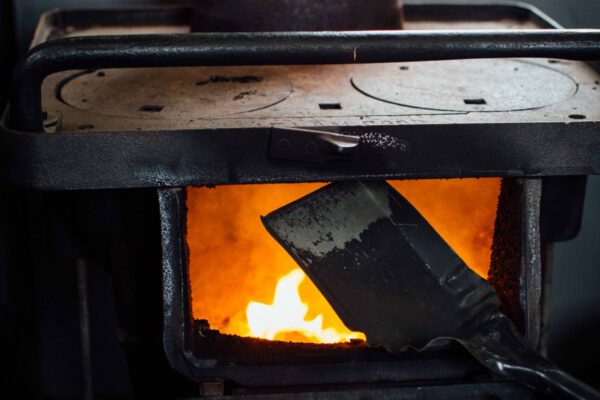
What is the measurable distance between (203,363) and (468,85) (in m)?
0.69

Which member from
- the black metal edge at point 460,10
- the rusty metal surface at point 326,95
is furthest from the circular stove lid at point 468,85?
the black metal edge at point 460,10

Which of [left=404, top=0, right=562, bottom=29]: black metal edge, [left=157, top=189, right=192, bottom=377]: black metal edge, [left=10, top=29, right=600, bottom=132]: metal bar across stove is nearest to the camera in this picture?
[left=10, top=29, right=600, bottom=132]: metal bar across stove

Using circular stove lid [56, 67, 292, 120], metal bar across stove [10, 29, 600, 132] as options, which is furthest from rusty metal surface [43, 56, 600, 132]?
metal bar across stove [10, 29, 600, 132]

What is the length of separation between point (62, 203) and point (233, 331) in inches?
16.5

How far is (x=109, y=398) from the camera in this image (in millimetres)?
2383

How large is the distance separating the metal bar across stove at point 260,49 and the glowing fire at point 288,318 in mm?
554

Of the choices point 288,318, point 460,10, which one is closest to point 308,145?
point 288,318

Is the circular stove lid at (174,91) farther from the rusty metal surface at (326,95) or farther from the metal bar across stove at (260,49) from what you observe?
the metal bar across stove at (260,49)

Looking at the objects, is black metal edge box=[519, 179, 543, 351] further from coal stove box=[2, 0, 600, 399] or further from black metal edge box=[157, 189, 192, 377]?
black metal edge box=[157, 189, 192, 377]

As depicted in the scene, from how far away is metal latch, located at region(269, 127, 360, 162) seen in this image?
1.18m

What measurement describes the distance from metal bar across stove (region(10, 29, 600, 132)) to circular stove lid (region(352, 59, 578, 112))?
0.55 feet

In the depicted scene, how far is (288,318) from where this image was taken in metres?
1.59

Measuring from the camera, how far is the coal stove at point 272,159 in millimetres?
1154

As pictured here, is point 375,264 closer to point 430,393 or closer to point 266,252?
point 430,393
